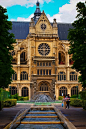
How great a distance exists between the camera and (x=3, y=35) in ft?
77.8

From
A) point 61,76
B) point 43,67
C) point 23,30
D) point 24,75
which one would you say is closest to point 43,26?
point 23,30

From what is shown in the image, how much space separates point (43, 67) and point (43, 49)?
6095mm

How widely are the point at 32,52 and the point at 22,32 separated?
1389cm

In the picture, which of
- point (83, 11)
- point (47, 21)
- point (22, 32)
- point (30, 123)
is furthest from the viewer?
point (22, 32)

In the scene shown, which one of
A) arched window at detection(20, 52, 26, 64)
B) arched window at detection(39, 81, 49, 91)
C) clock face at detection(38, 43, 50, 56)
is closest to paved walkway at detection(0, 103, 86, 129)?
arched window at detection(39, 81, 49, 91)

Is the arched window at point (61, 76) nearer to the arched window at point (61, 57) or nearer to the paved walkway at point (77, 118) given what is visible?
the arched window at point (61, 57)

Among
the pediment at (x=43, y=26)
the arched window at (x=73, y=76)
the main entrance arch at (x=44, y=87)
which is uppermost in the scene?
the pediment at (x=43, y=26)

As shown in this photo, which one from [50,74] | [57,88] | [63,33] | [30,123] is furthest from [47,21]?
[30,123]

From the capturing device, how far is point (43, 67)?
6669 centimetres

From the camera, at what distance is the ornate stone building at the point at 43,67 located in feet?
217

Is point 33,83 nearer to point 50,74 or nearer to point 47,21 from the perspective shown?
point 50,74

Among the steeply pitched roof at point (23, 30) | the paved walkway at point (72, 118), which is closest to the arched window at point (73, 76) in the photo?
the steeply pitched roof at point (23, 30)

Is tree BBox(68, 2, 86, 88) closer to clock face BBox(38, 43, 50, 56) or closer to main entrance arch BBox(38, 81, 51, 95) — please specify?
main entrance arch BBox(38, 81, 51, 95)

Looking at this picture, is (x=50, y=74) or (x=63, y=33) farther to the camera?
(x=63, y=33)
